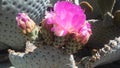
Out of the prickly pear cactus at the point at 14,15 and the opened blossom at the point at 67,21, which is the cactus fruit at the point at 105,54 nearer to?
the opened blossom at the point at 67,21

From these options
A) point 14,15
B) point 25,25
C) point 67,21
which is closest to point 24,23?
point 25,25

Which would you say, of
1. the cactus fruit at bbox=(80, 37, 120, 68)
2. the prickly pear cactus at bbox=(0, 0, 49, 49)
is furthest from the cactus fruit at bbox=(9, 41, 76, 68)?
the prickly pear cactus at bbox=(0, 0, 49, 49)

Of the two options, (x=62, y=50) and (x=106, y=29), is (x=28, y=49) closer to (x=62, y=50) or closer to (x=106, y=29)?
(x=62, y=50)

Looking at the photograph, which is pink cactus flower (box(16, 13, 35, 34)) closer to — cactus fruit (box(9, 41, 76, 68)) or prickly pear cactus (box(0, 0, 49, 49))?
cactus fruit (box(9, 41, 76, 68))

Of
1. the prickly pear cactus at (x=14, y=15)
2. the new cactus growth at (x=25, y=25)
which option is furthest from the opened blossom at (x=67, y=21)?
the prickly pear cactus at (x=14, y=15)

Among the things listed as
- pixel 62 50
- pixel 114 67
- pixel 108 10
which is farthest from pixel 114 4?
pixel 62 50
